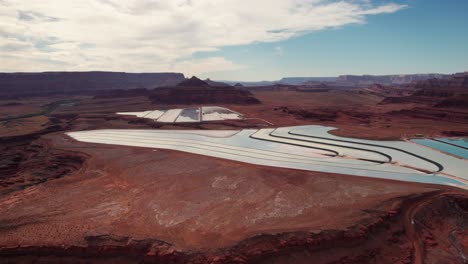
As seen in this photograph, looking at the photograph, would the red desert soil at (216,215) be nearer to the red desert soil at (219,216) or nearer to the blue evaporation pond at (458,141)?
the red desert soil at (219,216)

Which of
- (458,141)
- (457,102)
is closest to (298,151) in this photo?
(458,141)

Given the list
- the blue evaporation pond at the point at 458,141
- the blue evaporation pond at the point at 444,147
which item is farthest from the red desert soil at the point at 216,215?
the blue evaporation pond at the point at 458,141

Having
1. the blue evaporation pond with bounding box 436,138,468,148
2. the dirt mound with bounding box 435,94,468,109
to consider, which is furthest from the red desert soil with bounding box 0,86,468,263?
the dirt mound with bounding box 435,94,468,109

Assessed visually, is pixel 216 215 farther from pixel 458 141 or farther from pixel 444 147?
pixel 458 141

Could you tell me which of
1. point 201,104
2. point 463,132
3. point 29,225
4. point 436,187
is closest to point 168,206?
point 29,225

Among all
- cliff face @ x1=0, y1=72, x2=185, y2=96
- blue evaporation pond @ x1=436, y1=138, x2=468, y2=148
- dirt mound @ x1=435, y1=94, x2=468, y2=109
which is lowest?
blue evaporation pond @ x1=436, y1=138, x2=468, y2=148

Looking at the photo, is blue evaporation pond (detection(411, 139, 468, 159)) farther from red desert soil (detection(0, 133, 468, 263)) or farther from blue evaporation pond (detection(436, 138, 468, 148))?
red desert soil (detection(0, 133, 468, 263))

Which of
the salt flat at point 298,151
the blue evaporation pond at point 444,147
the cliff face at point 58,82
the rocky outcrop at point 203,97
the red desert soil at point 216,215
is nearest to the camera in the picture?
the red desert soil at point 216,215

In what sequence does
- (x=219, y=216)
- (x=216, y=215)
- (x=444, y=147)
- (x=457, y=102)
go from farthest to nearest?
1. (x=457, y=102)
2. (x=444, y=147)
3. (x=216, y=215)
4. (x=219, y=216)
